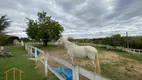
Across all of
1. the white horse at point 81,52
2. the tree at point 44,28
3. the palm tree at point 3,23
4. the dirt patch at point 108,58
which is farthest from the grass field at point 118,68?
the palm tree at point 3,23

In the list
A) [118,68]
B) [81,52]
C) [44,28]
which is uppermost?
[44,28]

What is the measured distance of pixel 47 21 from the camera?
78.0ft

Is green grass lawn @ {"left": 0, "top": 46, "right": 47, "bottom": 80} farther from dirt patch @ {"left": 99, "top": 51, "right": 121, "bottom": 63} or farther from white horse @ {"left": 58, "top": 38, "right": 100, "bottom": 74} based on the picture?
dirt patch @ {"left": 99, "top": 51, "right": 121, "bottom": 63}

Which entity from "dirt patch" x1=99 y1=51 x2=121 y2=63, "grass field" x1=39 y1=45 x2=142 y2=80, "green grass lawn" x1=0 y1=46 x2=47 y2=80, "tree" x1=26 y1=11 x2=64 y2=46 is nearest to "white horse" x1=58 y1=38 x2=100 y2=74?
"grass field" x1=39 y1=45 x2=142 y2=80

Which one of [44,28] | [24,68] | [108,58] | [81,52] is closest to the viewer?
[81,52]

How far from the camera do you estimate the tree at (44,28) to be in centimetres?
2231

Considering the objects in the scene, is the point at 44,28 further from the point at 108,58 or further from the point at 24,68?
the point at 24,68

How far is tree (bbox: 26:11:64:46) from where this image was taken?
73.2ft

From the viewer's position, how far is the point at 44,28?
74.1 ft

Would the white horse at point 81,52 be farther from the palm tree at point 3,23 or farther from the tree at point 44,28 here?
the palm tree at point 3,23

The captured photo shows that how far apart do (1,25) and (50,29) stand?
8.10 m

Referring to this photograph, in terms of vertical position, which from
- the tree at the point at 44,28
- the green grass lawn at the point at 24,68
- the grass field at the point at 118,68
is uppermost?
the tree at the point at 44,28

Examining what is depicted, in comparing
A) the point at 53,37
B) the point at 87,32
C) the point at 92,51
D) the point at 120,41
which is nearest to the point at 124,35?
the point at 120,41

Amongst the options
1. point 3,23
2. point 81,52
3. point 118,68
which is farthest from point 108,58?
point 3,23
